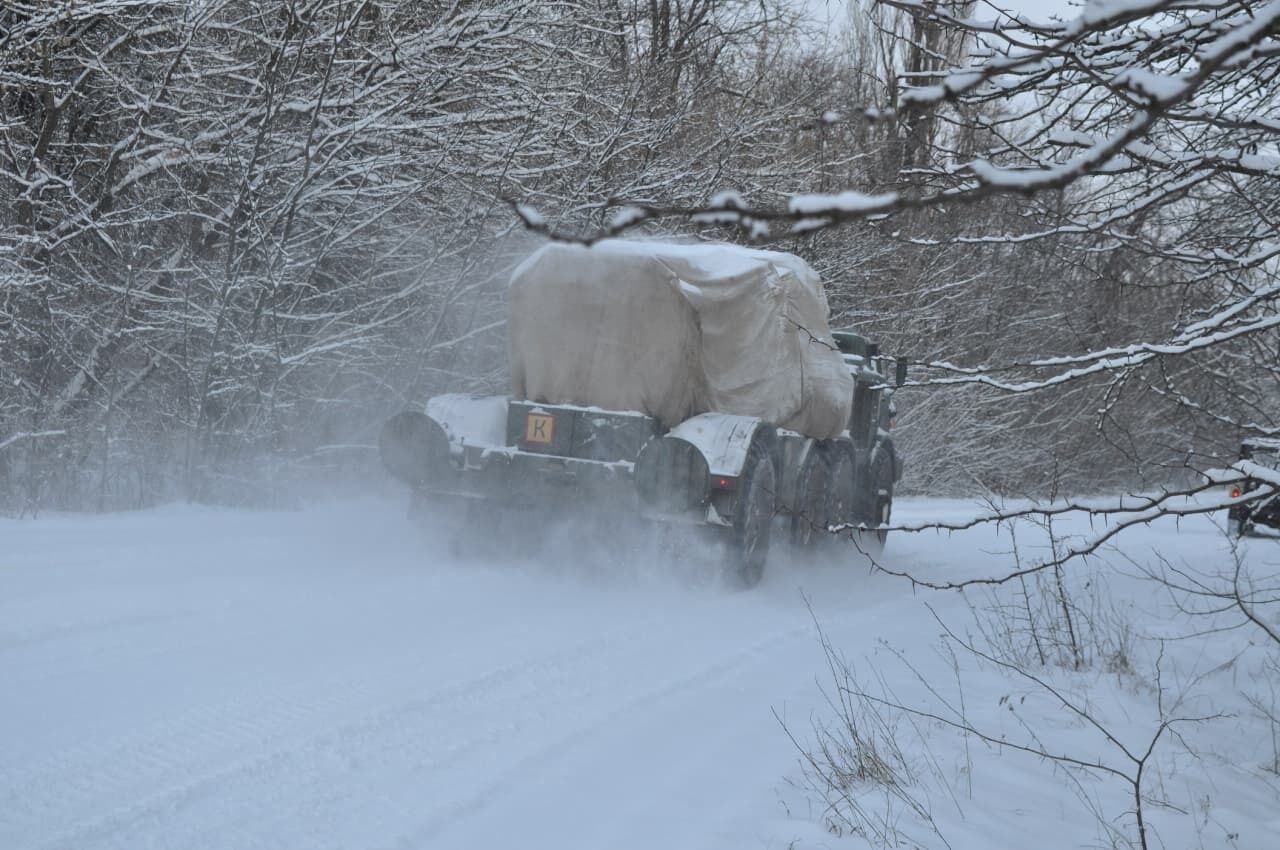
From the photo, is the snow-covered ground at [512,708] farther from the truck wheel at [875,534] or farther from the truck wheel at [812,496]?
the truck wheel at [875,534]

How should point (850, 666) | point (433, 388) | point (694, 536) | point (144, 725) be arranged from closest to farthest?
point (144, 725)
point (850, 666)
point (694, 536)
point (433, 388)

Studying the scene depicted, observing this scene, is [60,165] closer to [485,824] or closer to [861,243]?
[485,824]

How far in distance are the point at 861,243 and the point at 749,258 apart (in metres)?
10.5

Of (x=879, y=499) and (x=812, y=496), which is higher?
(x=812, y=496)

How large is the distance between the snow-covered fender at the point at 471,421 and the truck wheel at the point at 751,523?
80.7 inches

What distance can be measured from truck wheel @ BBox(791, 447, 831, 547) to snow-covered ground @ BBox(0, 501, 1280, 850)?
1.30 m

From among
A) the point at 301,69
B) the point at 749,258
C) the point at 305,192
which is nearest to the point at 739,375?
the point at 749,258

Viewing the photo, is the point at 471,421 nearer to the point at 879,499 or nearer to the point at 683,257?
the point at 683,257

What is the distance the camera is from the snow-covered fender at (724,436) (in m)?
8.93

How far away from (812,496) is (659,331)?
231 centimetres

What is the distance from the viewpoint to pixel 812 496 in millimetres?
10781

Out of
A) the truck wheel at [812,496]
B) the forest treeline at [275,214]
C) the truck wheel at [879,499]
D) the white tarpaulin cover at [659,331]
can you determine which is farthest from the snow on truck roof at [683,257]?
the truck wheel at [879,499]

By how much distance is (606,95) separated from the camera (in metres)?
15.0

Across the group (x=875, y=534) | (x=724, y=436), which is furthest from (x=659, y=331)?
(x=875, y=534)
